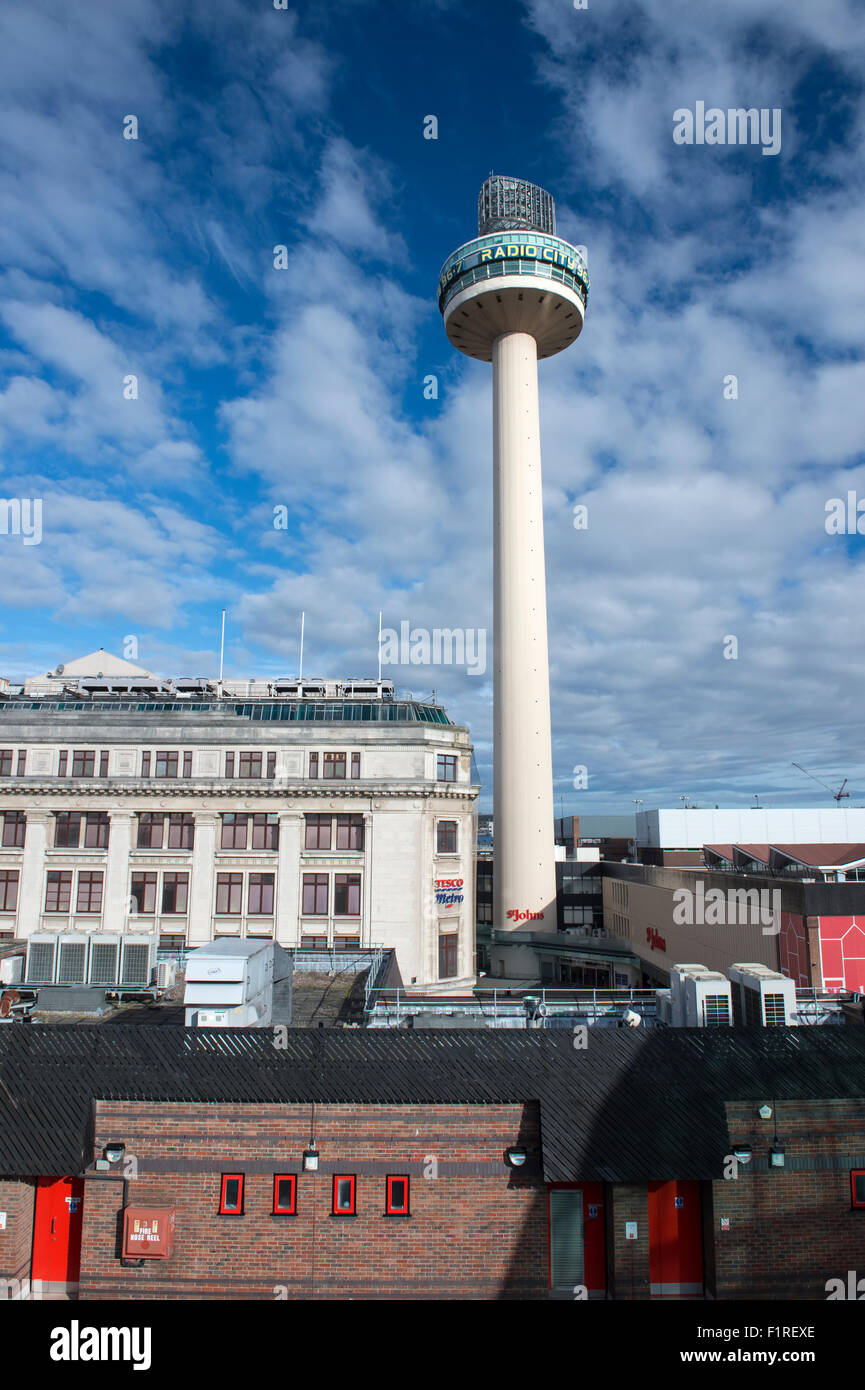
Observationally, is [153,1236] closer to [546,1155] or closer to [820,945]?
[546,1155]

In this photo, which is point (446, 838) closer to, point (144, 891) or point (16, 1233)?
point (144, 891)

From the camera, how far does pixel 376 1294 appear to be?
16.0m

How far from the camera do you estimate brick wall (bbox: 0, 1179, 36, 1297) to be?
53.1 feet

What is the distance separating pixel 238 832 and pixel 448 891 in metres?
12.9

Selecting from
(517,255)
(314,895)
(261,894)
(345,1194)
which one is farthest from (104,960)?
(517,255)

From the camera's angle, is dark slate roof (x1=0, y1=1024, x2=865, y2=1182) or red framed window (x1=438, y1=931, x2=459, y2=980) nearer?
dark slate roof (x1=0, y1=1024, x2=865, y2=1182)

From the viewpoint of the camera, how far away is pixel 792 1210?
54.0 feet

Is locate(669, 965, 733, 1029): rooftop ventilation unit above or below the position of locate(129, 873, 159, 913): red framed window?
below

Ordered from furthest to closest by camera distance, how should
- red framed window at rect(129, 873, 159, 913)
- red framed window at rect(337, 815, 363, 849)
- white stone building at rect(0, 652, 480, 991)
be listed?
red framed window at rect(337, 815, 363, 849)
red framed window at rect(129, 873, 159, 913)
white stone building at rect(0, 652, 480, 991)

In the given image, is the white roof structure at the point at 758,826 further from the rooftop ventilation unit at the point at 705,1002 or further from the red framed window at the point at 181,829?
the rooftop ventilation unit at the point at 705,1002

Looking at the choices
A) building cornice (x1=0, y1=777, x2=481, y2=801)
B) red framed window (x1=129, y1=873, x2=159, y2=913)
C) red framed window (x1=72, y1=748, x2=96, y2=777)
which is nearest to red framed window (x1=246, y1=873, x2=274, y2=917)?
building cornice (x1=0, y1=777, x2=481, y2=801)

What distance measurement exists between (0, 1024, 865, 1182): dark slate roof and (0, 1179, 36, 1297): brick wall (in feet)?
1.89

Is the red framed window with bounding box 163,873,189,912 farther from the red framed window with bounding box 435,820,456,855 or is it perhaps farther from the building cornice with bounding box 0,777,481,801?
the red framed window with bounding box 435,820,456,855
